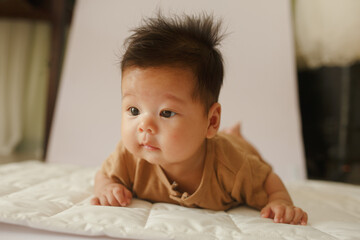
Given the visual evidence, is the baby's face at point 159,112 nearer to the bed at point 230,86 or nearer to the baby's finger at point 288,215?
the baby's finger at point 288,215

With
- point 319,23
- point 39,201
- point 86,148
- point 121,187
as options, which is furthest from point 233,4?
point 39,201

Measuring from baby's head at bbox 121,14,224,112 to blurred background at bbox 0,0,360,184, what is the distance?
1349 millimetres

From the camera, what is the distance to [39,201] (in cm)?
70

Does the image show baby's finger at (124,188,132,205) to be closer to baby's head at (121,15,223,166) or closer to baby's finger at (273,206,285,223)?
baby's head at (121,15,223,166)

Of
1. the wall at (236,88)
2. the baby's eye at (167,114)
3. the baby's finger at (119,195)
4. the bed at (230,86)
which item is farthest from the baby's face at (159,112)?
the wall at (236,88)

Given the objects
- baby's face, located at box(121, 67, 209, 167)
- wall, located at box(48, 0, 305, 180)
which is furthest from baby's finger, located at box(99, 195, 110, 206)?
wall, located at box(48, 0, 305, 180)

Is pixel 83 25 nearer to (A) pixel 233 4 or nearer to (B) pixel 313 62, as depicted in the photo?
(A) pixel 233 4

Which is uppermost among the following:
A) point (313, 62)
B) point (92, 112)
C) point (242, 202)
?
point (313, 62)

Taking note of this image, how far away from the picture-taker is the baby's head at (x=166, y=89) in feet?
2.22

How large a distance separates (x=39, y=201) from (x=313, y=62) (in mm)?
1820

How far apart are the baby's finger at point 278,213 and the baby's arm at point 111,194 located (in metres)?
0.35

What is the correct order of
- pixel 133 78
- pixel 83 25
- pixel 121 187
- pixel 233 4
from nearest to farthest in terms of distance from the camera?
pixel 133 78
pixel 121 187
pixel 233 4
pixel 83 25

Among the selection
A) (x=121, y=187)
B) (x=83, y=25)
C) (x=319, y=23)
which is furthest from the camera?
(x=319, y=23)

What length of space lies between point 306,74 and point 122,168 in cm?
161
